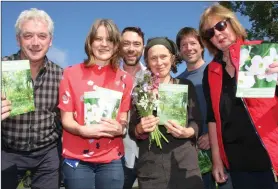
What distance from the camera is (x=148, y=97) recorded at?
4062 mm

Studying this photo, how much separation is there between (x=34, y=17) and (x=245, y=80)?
2577mm

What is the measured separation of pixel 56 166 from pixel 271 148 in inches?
100

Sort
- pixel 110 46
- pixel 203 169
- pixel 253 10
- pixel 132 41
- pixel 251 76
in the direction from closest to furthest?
pixel 251 76 < pixel 110 46 < pixel 203 169 < pixel 132 41 < pixel 253 10

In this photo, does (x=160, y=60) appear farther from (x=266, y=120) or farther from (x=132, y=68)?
(x=266, y=120)

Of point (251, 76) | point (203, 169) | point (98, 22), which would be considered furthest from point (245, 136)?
point (98, 22)

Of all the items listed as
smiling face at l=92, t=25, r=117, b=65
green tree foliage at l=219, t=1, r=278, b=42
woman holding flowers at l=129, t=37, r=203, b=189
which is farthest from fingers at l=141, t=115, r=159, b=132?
green tree foliage at l=219, t=1, r=278, b=42

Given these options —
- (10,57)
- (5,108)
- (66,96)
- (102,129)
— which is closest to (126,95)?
(102,129)

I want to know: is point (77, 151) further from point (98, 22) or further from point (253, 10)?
point (253, 10)

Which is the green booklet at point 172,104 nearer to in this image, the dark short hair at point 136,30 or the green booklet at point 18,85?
the green booklet at point 18,85

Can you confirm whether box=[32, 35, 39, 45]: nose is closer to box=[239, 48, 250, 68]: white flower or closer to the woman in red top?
the woman in red top

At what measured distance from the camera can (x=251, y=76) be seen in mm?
3922

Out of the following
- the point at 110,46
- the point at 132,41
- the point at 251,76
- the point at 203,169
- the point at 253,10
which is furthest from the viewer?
the point at 253,10

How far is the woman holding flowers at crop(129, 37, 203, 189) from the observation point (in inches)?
158

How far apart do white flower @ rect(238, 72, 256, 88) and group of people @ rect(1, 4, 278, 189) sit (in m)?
0.17
